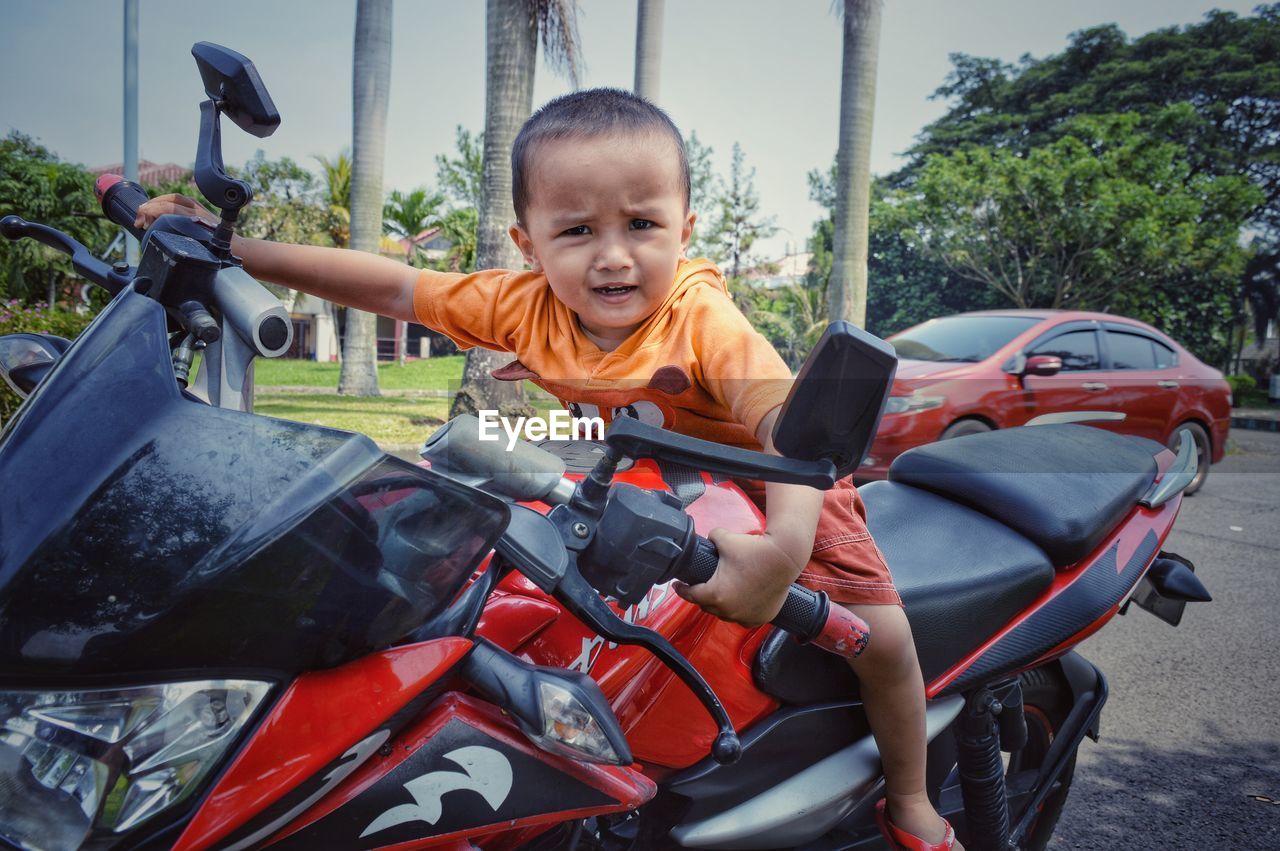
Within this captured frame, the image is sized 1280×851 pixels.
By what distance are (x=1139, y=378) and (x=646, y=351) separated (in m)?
7.35

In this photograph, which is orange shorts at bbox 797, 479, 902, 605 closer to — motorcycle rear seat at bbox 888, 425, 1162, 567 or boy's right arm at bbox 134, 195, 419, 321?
motorcycle rear seat at bbox 888, 425, 1162, 567

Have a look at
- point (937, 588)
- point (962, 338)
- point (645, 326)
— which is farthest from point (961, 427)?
point (645, 326)

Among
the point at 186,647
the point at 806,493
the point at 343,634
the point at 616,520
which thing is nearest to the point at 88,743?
the point at 186,647

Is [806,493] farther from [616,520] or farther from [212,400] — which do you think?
[212,400]

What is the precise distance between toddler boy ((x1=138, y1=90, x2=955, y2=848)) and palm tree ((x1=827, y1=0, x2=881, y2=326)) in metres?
8.00

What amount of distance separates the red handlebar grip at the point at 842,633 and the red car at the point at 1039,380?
514 cm

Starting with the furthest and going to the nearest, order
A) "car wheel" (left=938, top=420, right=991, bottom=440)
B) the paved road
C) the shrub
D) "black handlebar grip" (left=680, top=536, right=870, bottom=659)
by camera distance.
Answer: "car wheel" (left=938, top=420, right=991, bottom=440) → the shrub → the paved road → "black handlebar grip" (left=680, top=536, right=870, bottom=659)

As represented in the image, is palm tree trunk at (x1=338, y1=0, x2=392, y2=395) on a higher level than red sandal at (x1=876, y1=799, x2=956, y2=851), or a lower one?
higher

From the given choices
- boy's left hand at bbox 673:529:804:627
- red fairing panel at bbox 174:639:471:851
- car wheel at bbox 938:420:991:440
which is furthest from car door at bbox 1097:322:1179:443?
red fairing panel at bbox 174:639:471:851

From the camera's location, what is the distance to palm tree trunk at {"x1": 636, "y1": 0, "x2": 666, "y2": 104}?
368 inches

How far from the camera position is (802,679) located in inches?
56.2

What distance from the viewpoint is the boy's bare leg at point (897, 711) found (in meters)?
1.41

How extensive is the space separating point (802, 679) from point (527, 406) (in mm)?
6033

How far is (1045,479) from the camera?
6.32ft
